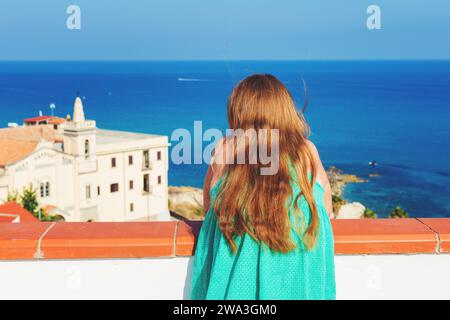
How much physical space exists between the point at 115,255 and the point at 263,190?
562 mm

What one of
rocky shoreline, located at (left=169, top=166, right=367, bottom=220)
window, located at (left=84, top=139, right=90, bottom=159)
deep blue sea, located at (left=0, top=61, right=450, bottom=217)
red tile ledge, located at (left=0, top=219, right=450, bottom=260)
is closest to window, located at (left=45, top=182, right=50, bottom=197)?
window, located at (left=84, top=139, right=90, bottom=159)

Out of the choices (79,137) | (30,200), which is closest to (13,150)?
(79,137)

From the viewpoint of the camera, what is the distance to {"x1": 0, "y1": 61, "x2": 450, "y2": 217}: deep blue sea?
40938 millimetres

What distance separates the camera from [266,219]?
1863 millimetres

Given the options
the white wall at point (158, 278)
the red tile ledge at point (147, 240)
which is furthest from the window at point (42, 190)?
the white wall at point (158, 278)

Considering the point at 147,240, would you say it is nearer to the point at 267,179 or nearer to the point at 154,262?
the point at 154,262

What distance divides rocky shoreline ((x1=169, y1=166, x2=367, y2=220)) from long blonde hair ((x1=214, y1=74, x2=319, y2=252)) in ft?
92.0

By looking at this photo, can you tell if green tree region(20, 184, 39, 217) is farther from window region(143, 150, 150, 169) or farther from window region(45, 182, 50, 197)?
window region(143, 150, 150, 169)

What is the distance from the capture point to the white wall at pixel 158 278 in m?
2.05

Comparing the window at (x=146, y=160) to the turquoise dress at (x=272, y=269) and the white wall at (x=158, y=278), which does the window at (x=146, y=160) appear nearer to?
the white wall at (x=158, y=278)

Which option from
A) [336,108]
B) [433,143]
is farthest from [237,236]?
[336,108]

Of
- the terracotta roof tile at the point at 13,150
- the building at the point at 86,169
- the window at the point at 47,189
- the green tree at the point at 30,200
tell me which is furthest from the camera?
the window at the point at 47,189

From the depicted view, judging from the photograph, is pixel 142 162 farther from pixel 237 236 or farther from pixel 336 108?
pixel 336 108

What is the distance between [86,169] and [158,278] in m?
29.5
